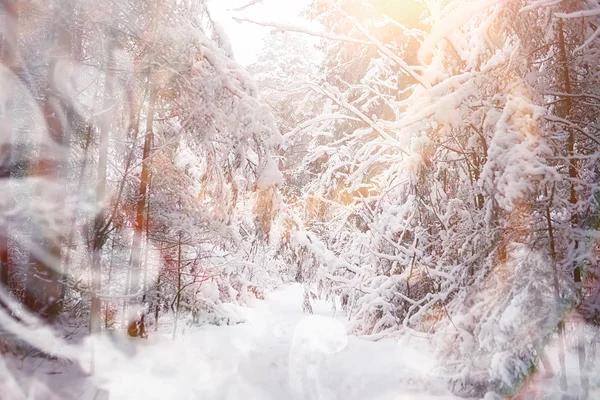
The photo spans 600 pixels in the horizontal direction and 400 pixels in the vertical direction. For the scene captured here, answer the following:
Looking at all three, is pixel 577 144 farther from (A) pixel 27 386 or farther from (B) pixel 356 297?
(A) pixel 27 386

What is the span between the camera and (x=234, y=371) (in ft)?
20.2

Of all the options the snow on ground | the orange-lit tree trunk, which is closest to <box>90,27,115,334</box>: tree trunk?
the snow on ground

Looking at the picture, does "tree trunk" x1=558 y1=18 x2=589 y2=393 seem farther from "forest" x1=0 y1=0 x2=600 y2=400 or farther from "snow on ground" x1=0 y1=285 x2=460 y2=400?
"snow on ground" x1=0 y1=285 x2=460 y2=400

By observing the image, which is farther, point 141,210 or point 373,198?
point 373,198

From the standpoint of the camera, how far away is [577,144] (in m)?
5.06

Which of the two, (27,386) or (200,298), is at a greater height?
(27,386)

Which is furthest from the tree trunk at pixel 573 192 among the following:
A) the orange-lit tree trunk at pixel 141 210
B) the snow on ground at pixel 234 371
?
the orange-lit tree trunk at pixel 141 210

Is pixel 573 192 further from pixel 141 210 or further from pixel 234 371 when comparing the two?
pixel 141 210

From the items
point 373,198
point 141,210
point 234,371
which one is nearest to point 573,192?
point 373,198

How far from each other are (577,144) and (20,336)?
6857 millimetres

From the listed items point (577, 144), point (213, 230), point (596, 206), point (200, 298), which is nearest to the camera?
point (596, 206)

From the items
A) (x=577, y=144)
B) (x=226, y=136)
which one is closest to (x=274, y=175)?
(x=226, y=136)

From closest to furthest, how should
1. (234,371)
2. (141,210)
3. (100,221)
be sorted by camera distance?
1. (100,221)
2. (234,371)
3. (141,210)

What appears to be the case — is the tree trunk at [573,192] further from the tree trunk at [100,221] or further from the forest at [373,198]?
the tree trunk at [100,221]
